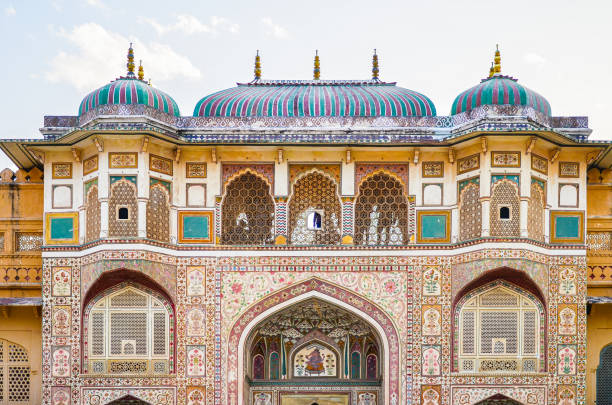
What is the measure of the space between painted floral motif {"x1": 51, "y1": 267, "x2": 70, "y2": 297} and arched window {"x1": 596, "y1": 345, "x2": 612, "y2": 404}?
400 inches

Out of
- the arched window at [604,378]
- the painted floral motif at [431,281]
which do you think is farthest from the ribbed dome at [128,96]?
the arched window at [604,378]

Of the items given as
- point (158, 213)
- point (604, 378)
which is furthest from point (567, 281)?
point (158, 213)

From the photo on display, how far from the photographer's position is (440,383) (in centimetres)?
1928

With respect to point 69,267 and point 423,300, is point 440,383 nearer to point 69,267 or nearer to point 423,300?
point 423,300

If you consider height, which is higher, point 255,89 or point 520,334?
point 255,89

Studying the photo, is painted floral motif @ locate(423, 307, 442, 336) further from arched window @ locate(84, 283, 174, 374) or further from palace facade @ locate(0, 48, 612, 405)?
arched window @ locate(84, 283, 174, 374)

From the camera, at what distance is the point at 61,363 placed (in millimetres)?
19250

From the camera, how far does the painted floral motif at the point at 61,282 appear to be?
19438mm

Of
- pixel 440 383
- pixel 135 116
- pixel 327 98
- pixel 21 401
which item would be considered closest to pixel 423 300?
pixel 440 383

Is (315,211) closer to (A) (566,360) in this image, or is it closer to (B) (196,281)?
(B) (196,281)

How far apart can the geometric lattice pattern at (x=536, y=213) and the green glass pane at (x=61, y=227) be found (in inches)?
331

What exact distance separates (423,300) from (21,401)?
791 cm

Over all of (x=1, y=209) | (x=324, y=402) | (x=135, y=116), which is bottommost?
(x=324, y=402)

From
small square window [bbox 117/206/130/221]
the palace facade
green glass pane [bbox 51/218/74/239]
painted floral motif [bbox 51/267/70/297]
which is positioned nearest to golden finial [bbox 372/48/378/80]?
the palace facade
